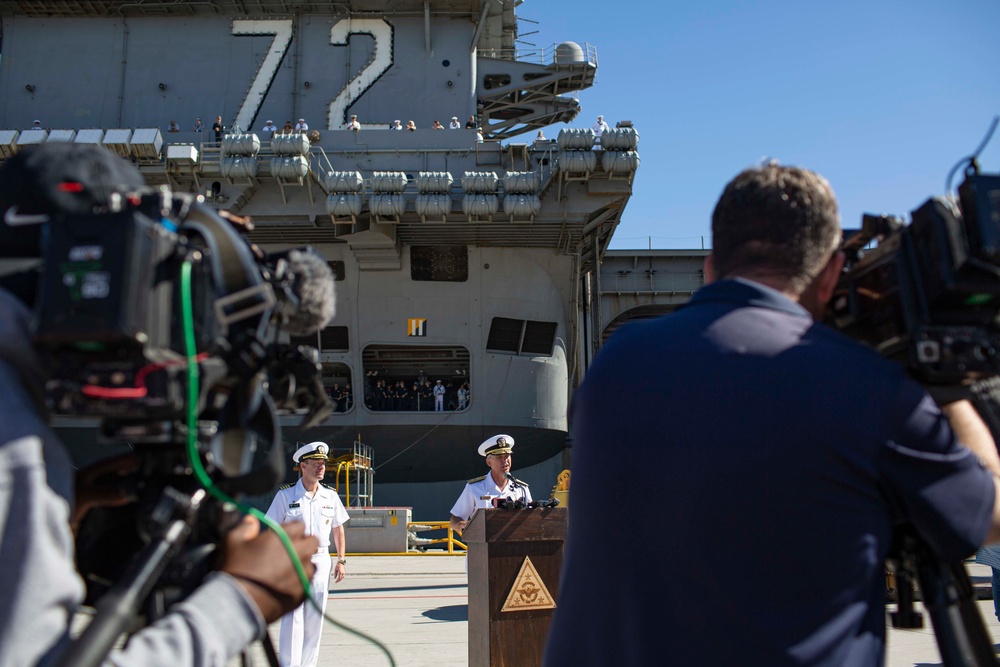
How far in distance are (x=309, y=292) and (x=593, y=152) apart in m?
17.2

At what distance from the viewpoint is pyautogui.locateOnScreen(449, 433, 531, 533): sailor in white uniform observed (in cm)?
721

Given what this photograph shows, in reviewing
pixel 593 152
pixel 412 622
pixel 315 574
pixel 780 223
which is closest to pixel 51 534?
pixel 780 223

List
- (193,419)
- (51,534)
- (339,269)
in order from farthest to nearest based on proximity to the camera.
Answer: (339,269) < (193,419) < (51,534)

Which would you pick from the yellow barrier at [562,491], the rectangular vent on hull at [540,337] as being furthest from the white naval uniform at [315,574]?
the rectangular vent on hull at [540,337]

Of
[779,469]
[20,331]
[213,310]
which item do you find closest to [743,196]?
[779,469]

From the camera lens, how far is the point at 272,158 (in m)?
18.0

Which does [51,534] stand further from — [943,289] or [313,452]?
[313,452]

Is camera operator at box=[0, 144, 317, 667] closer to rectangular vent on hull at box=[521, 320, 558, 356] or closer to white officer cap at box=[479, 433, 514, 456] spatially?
white officer cap at box=[479, 433, 514, 456]

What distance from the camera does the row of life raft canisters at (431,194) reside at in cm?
1786

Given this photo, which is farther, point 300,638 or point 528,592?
point 300,638

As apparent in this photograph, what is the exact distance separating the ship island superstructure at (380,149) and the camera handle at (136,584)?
1824 centimetres

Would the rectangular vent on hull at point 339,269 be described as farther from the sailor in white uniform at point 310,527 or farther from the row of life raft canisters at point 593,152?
the sailor in white uniform at point 310,527

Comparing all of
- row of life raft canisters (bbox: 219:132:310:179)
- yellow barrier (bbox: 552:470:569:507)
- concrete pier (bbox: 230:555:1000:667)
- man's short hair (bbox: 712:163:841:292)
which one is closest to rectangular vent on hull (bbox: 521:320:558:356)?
row of life raft canisters (bbox: 219:132:310:179)

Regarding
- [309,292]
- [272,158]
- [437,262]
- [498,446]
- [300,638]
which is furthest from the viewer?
[437,262]
